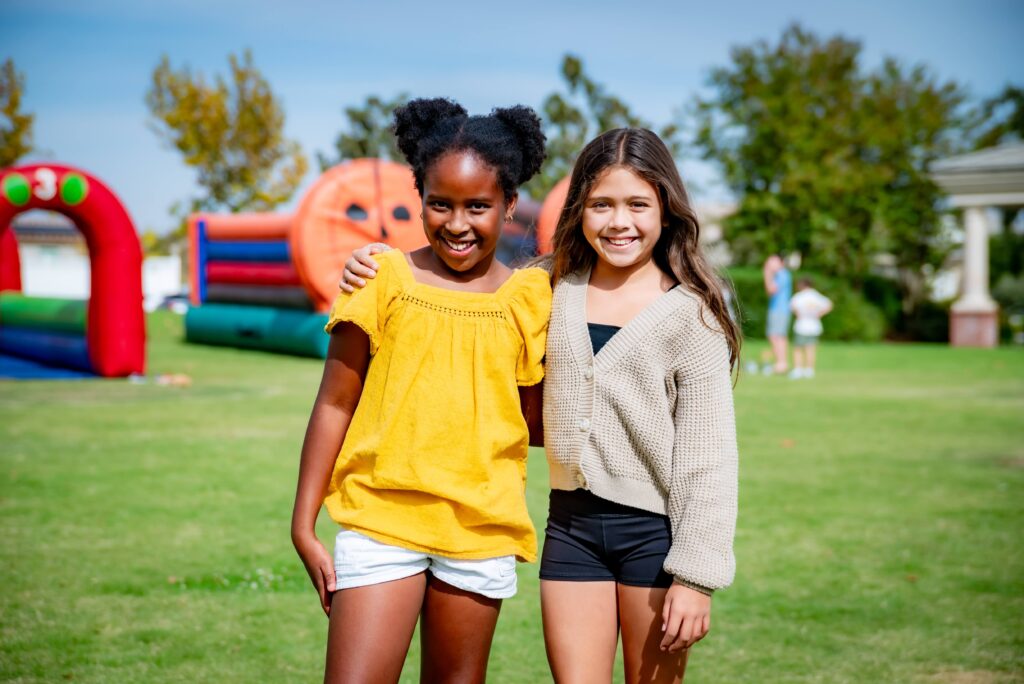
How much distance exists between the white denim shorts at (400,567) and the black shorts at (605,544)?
21 cm

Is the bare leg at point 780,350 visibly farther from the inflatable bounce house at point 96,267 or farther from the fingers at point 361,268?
the fingers at point 361,268

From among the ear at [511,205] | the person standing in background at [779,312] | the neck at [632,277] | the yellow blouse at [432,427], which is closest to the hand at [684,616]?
the yellow blouse at [432,427]

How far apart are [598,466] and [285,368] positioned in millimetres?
12661

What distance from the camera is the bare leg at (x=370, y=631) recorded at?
6.91 feet

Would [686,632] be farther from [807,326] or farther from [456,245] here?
[807,326]

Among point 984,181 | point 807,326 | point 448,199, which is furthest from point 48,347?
point 984,181

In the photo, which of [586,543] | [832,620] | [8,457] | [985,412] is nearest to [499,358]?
[586,543]

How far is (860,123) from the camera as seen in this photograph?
92.4 feet

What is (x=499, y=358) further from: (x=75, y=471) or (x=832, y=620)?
(x=75, y=471)

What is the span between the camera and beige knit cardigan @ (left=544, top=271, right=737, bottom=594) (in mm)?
2277

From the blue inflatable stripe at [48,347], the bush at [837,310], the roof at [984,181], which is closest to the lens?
the blue inflatable stripe at [48,347]

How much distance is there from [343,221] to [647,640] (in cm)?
1297

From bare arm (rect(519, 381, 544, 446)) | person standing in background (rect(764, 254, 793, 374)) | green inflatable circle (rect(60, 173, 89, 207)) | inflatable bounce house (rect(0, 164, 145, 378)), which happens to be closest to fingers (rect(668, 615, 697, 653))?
bare arm (rect(519, 381, 544, 446))

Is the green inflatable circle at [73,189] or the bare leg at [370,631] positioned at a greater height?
the green inflatable circle at [73,189]
